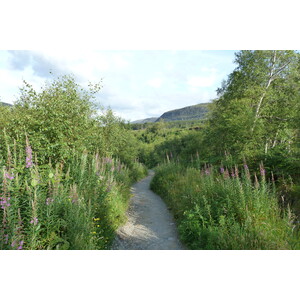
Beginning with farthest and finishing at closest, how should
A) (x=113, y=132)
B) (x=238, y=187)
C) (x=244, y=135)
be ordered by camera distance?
1. (x=113, y=132)
2. (x=244, y=135)
3. (x=238, y=187)

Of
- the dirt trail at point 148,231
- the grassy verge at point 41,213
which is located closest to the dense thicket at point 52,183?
the grassy verge at point 41,213

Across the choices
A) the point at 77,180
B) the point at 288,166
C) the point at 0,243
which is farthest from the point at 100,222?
the point at 288,166

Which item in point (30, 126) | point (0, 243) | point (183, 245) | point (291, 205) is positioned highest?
point (30, 126)

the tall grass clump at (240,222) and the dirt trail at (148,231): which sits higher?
the tall grass clump at (240,222)

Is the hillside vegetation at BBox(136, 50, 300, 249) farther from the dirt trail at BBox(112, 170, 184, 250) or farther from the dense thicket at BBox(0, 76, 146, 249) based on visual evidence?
the dense thicket at BBox(0, 76, 146, 249)

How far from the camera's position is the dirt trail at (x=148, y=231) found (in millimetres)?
4652

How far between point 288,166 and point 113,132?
11.9 m

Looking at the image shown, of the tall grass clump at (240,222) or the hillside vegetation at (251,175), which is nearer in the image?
the tall grass clump at (240,222)

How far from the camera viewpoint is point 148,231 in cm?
560

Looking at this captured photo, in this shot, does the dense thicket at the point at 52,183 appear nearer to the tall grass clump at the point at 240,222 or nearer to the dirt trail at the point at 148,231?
the dirt trail at the point at 148,231

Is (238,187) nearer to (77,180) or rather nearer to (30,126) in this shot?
(77,180)

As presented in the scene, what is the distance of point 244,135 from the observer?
8297mm

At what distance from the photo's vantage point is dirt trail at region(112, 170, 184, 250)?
4.65m

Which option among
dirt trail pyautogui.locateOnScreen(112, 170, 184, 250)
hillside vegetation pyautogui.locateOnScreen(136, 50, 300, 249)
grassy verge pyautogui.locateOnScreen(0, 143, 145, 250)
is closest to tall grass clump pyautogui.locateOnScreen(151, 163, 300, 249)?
hillside vegetation pyautogui.locateOnScreen(136, 50, 300, 249)
